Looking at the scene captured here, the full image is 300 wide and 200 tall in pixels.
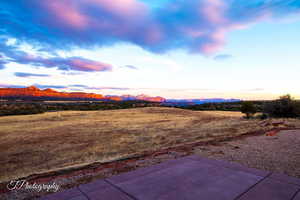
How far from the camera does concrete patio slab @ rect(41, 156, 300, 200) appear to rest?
11.6 ft

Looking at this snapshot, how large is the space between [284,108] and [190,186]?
27436 mm

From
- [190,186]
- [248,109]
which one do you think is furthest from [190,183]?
[248,109]

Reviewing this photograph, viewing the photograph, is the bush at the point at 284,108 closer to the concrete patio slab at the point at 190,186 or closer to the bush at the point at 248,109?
the bush at the point at 248,109

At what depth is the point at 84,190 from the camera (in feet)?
12.6

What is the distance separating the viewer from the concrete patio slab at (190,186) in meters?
3.54

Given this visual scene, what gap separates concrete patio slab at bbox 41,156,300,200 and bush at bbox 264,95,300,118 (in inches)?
1002

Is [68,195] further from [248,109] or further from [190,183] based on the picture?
[248,109]

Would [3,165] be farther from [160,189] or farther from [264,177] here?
[264,177]

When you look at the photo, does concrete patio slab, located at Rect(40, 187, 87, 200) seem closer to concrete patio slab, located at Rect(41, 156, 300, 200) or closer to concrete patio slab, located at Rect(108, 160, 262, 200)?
concrete patio slab, located at Rect(41, 156, 300, 200)

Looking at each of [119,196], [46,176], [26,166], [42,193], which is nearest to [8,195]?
[42,193]

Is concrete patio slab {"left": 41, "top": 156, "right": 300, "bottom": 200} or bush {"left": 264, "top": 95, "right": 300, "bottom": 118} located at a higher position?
bush {"left": 264, "top": 95, "right": 300, "bottom": 118}

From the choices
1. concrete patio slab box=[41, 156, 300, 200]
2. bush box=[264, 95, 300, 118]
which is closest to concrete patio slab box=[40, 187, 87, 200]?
concrete patio slab box=[41, 156, 300, 200]

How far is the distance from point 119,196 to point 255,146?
7.27m

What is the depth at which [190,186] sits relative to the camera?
394 centimetres
